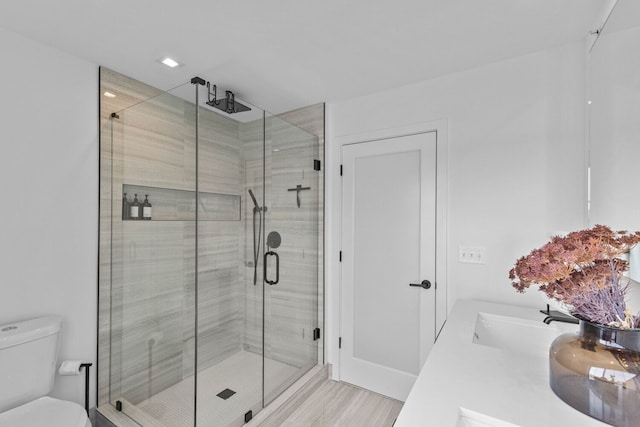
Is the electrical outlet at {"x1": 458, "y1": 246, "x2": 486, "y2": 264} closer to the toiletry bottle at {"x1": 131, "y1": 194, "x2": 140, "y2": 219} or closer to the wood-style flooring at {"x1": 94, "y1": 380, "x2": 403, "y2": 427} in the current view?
the wood-style flooring at {"x1": 94, "y1": 380, "x2": 403, "y2": 427}

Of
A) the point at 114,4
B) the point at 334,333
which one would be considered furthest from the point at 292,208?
the point at 114,4

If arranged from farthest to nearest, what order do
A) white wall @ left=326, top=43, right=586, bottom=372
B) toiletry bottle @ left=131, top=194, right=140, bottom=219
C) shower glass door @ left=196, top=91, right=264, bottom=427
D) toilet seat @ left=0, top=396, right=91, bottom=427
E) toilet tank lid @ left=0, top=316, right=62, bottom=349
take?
toiletry bottle @ left=131, top=194, right=140, bottom=219, shower glass door @ left=196, top=91, right=264, bottom=427, white wall @ left=326, top=43, right=586, bottom=372, toilet tank lid @ left=0, top=316, right=62, bottom=349, toilet seat @ left=0, top=396, right=91, bottom=427

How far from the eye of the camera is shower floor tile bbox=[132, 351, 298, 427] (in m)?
1.82

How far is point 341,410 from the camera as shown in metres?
2.21

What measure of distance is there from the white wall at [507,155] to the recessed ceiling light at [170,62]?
5.35ft

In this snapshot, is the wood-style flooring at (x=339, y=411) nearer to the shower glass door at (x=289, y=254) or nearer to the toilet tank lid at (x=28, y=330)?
the shower glass door at (x=289, y=254)

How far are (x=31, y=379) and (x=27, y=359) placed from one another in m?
0.11

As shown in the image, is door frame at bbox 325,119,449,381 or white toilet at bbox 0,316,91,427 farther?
door frame at bbox 325,119,449,381

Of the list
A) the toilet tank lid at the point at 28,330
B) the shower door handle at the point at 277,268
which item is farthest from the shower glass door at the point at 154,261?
the shower door handle at the point at 277,268

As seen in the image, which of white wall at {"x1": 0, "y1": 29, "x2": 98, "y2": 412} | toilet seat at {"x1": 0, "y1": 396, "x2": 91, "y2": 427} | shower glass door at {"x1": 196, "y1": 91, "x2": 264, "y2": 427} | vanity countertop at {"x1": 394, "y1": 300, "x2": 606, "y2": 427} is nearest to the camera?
vanity countertop at {"x1": 394, "y1": 300, "x2": 606, "y2": 427}

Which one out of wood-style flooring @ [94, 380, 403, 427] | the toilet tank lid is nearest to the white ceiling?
the toilet tank lid

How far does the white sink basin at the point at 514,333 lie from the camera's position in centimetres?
152

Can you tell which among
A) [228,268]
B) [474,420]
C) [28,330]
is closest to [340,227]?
[228,268]

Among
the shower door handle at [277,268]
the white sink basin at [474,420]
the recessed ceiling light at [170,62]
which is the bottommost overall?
the white sink basin at [474,420]
